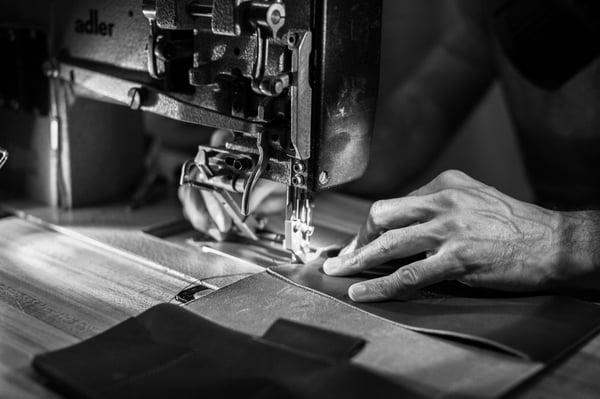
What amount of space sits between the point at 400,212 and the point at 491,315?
27cm

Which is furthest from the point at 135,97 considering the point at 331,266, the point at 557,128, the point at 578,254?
the point at 557,128

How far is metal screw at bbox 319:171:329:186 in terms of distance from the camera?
1.45 metres

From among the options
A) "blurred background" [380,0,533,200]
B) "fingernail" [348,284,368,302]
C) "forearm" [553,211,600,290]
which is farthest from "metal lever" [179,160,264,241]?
"blurred background" [380,0,533,200]

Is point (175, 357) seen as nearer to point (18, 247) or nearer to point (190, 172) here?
point (190, 172)

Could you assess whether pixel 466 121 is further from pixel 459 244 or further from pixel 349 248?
pixel 459 244

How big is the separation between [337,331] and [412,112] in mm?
1759

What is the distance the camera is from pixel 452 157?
13.4 feet

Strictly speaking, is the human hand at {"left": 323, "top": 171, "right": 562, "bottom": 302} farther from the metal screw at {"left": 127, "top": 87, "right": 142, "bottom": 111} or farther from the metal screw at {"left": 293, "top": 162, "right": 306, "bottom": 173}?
the metal screw at {"left": 127, "top": 87, "right": 142, "bottom": 111}

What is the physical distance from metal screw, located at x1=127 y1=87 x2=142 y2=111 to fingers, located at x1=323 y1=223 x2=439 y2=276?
1.87 feet

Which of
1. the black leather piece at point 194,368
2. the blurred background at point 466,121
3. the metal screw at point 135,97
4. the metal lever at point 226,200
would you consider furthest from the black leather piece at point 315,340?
the blurred background at point 466,121

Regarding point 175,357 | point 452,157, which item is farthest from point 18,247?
point 452,157

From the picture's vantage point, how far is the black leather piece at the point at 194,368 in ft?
3.51

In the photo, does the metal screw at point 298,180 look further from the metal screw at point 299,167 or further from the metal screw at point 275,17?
the metal screw at point 275,17

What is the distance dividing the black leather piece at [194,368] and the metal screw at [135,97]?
59cm
